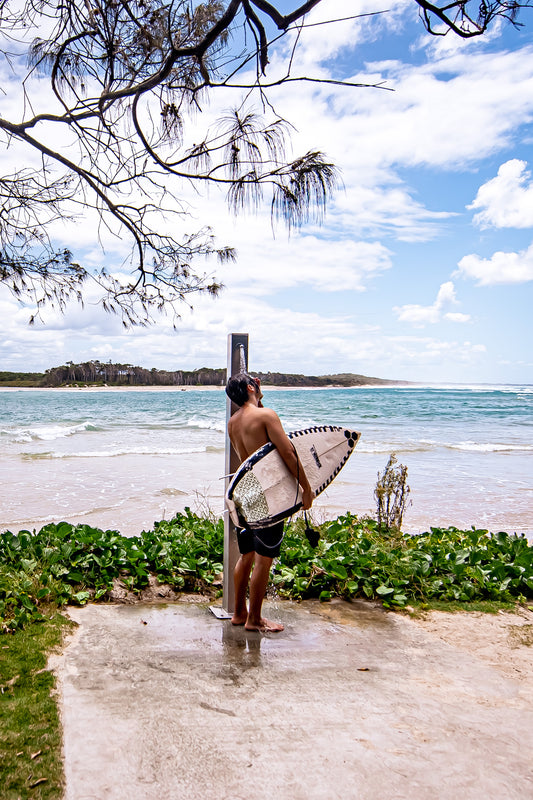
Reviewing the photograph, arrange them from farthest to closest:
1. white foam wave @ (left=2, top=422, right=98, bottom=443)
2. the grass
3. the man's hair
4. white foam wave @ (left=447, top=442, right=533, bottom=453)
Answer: white foam wave @ (left=2, top=422, right=98, bottom=443) → white foam wave @ (left=447, top=442, right=533, bottom=453) → the man's hair → the grass

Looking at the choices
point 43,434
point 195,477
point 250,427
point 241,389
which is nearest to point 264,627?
point 250,427

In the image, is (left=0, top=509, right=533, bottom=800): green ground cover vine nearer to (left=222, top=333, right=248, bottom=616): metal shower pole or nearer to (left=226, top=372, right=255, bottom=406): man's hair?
(left=222, top=333, right=248, bottom=616): metal shower pole

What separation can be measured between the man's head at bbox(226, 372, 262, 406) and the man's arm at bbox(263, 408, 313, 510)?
205 mm

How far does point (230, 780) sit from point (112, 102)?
4.19 metres

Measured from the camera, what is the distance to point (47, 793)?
2.26m

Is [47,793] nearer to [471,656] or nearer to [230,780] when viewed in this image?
[230,780]

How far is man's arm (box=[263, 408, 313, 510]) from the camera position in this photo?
3.79 m

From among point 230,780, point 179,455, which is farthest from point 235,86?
point 179,455

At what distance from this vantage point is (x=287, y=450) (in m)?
3.80

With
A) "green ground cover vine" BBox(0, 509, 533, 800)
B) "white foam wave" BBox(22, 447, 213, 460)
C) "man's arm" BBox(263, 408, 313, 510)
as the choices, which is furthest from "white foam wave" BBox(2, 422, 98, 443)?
"man's arm" BBox(263, 408, 313, 510)

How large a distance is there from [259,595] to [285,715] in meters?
1.12

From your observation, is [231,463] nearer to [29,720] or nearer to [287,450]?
[287,450]

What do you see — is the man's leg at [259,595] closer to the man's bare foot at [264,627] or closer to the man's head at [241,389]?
the man's bare foot at [264,627]

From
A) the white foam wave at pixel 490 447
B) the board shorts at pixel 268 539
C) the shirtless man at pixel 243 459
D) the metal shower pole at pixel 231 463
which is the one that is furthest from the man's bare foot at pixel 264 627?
the white foam wave at pixel 490 447
